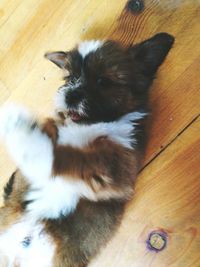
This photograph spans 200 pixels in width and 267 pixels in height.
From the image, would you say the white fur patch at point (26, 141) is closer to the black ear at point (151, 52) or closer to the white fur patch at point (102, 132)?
the white fur patch at point (102, 132)

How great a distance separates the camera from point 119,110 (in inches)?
66.5

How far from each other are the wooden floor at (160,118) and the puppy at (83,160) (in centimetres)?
24

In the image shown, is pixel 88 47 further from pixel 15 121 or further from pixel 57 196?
pixel 57 196

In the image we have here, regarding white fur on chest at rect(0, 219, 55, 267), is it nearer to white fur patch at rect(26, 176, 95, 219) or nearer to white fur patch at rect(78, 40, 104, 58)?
white fur patch at rect(26, 176, 95, 219)

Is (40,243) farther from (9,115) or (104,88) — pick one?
(104,88)

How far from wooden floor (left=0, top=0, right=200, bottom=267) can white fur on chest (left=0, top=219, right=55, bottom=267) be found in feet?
1.12

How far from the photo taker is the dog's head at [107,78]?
1.63 m

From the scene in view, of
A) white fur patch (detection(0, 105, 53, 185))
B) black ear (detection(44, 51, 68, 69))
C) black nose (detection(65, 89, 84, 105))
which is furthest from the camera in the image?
black ear (detection(44, 51, 68, 69))

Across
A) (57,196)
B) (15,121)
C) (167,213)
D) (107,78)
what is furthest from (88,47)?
(167,213)

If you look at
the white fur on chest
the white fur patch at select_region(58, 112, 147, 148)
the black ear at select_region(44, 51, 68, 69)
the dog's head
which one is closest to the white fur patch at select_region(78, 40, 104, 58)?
the dog's head

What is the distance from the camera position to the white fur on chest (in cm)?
174

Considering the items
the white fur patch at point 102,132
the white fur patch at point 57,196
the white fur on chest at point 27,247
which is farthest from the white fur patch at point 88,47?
the white fur on chest at point 27,247

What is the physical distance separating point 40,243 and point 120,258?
46 centimetres

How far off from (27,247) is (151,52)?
3.56 feet
